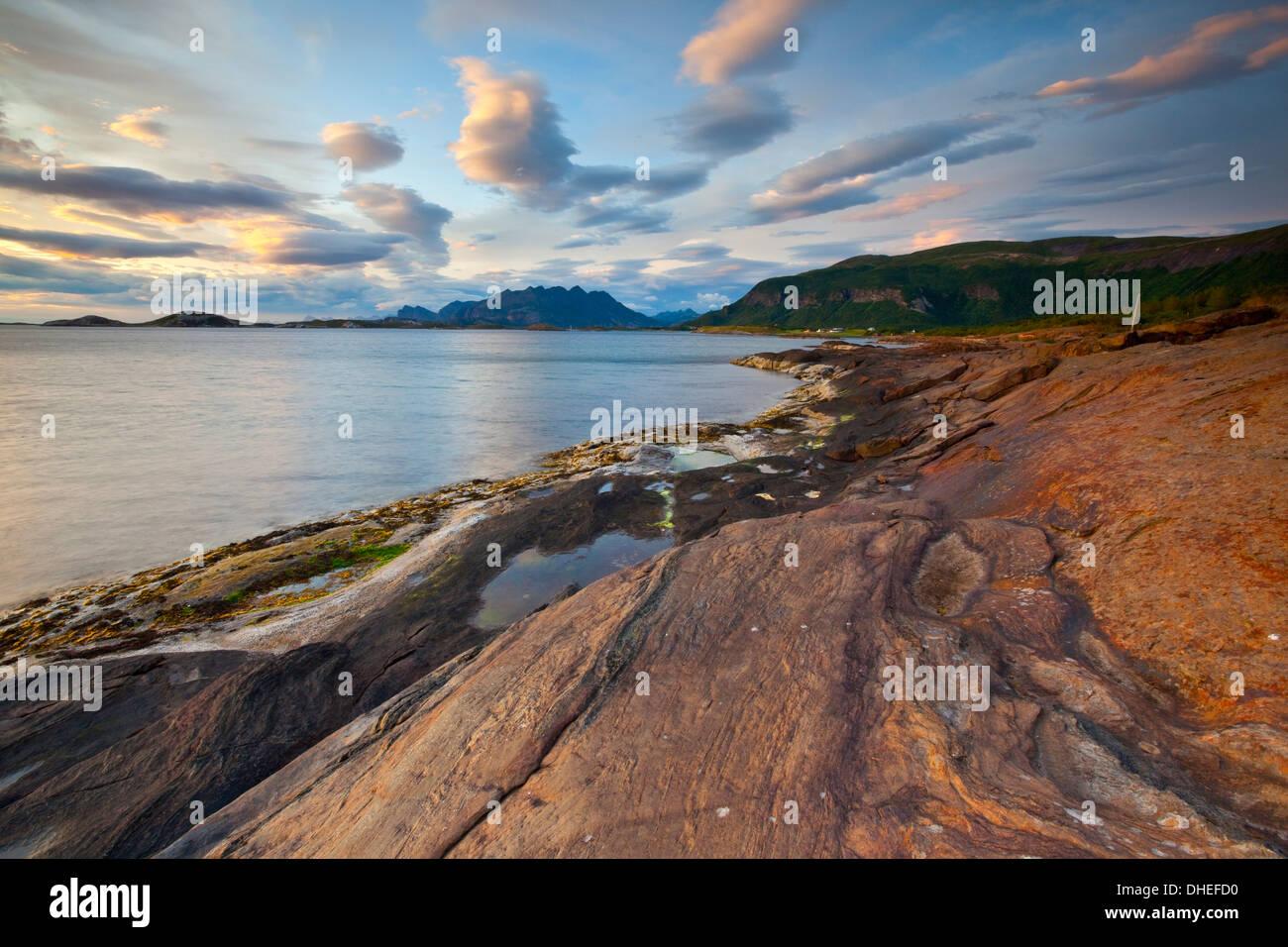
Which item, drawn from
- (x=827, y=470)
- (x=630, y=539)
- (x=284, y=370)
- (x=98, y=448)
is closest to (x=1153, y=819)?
(x=630, y=539)

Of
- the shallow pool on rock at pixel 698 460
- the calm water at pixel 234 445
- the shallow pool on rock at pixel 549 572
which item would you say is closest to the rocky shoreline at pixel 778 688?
the shallow pool on rock at pixel 549 572

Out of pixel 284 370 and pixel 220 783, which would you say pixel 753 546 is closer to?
pixel 220 783

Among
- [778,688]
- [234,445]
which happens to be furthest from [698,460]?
[234,445]

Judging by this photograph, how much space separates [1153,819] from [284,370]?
123 meters

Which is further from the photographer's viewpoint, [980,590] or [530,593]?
[530,593]

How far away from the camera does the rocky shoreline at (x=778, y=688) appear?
5.54 meters

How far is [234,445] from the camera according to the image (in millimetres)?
39750

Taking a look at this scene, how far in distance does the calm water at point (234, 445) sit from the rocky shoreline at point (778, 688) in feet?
21.1

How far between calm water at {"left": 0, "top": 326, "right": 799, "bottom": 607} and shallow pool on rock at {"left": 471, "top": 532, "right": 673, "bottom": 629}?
1415 cm

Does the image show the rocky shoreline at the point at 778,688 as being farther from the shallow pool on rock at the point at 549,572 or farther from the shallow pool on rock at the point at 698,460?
the shallow pool on rock at the point at 698,460

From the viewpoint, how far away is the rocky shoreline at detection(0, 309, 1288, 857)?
5535 mm

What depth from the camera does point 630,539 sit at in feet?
65.6

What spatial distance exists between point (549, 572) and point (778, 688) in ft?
37.6

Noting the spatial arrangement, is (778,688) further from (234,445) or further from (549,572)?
(234,445)
